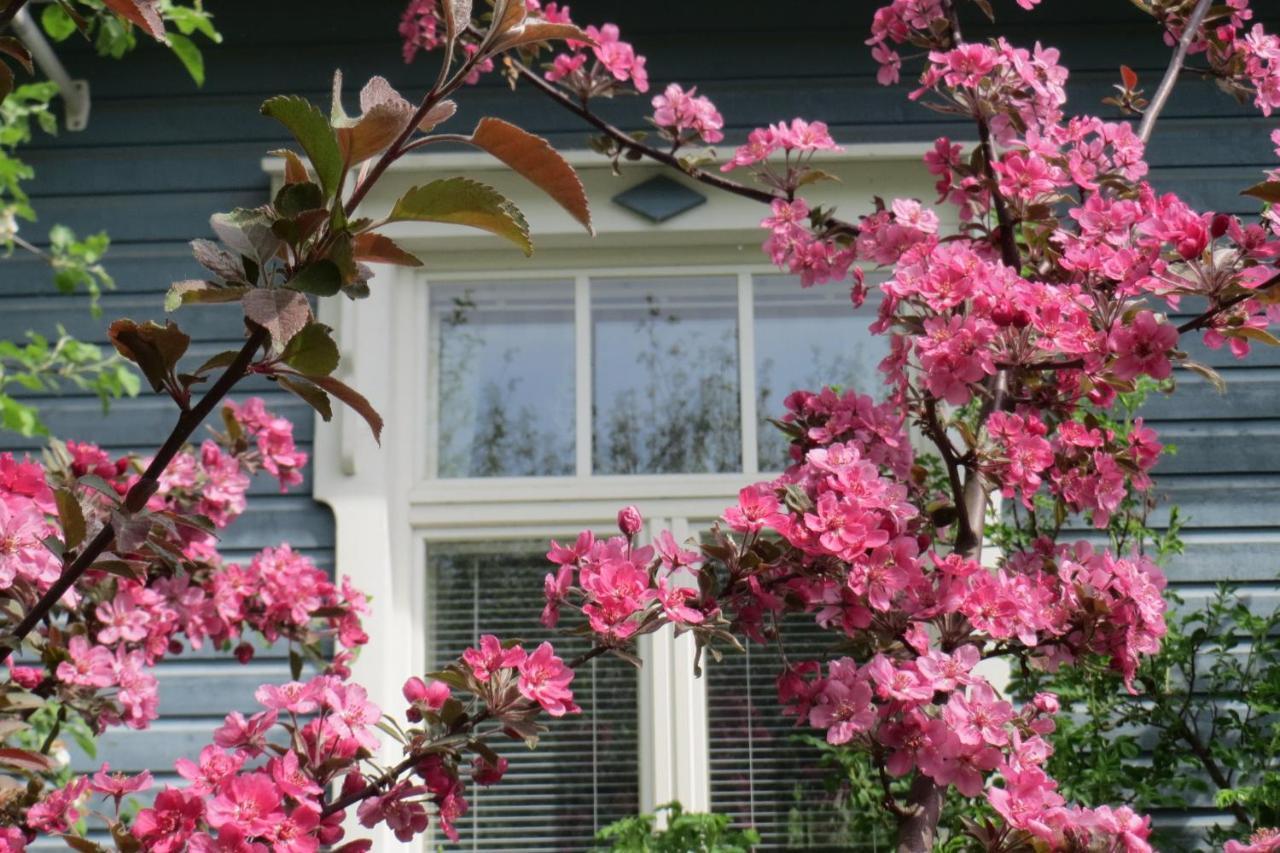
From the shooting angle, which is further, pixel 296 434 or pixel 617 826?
pixel 296 434

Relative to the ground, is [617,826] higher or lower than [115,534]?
lower

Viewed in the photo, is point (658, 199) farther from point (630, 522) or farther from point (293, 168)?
point (293, 168)

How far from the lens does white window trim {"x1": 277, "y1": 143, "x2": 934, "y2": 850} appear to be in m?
2.75

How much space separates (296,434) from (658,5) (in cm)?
125

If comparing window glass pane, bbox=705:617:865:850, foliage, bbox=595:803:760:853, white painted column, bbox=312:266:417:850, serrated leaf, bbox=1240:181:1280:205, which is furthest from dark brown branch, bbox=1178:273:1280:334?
white painted column, bbox=312:266:417:850

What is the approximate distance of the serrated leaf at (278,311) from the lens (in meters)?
0.74

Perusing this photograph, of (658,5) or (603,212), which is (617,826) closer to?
(603,212)

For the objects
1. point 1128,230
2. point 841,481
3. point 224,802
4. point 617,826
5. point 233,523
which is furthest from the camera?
point 233,523

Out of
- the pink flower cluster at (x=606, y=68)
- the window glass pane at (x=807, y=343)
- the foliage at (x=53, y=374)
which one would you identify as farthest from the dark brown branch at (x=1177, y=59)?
the foliage at (x=53, y=374)

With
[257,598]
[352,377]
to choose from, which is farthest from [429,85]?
[257,598]

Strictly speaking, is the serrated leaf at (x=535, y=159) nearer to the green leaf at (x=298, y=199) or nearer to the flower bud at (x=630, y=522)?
the green leaf at (x=298, y=199)

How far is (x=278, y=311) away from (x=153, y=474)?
0.57 ft

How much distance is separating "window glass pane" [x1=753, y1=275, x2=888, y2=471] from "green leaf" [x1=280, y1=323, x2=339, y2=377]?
2.17 m

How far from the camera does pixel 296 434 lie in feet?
9.41
